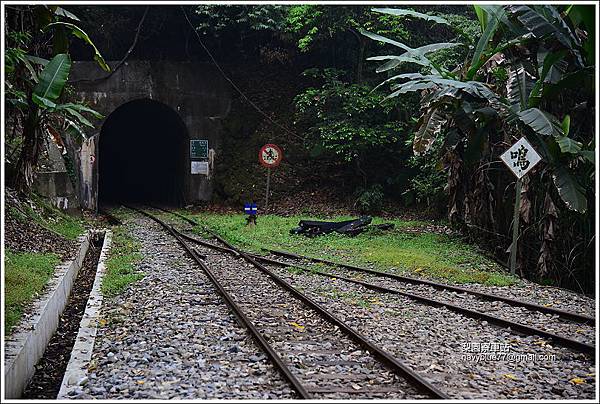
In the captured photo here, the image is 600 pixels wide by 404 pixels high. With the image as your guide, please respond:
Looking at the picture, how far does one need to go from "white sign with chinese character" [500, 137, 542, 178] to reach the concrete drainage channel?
6306 mm

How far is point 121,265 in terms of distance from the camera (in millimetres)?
10312

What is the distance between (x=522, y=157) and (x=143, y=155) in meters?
22.0

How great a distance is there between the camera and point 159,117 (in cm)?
2530

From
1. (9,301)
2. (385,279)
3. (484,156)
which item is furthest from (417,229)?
(9,301)

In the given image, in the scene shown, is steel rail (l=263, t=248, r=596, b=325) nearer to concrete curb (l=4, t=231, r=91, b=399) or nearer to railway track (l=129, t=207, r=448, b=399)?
railway track (l=129, t=207, r=448, b=399)

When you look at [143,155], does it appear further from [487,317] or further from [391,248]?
[487,317]

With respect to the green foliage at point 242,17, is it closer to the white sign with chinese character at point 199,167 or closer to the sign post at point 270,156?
the white sign with chinese character at point 199,167

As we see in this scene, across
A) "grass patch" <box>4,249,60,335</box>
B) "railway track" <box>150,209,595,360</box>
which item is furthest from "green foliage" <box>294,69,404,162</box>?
"grass patch" <box>4,249,60,335</box>

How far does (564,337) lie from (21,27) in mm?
8511

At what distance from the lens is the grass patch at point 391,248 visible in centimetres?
1071

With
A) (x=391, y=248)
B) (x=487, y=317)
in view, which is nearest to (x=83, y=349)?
(x=487, y=317)

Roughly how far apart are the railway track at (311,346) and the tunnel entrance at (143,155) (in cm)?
1482

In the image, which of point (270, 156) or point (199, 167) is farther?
point (199, 167)

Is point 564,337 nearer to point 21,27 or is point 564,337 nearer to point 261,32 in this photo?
point 21,27
